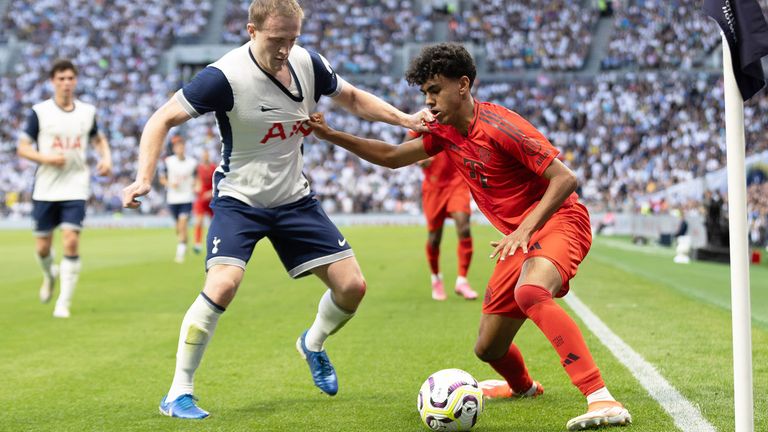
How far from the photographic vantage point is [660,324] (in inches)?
360

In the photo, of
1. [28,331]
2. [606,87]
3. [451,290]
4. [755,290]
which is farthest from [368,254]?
[606,87]

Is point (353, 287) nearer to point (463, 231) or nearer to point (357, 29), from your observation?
point (463, 231)

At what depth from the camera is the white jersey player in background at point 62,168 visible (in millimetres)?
10375

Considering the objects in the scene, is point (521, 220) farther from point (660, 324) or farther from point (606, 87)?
point (606, 87)

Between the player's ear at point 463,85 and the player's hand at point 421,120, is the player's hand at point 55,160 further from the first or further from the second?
the player's ear at point 463,85

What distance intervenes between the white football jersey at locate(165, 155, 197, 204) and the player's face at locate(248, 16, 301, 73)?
15308 millimetres

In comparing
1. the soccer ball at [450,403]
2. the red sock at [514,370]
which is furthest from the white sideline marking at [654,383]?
the soccer ball at [450,403]

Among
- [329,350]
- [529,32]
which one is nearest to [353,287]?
[329,350]

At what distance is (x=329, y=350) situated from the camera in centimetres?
801

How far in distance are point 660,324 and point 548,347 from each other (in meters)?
1.87

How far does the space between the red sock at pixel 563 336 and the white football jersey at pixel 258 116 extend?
1767mm

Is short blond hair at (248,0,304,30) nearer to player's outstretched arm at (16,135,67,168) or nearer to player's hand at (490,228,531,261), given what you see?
player's hand at (490,228,531,261)

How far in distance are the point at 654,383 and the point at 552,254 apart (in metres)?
1.52

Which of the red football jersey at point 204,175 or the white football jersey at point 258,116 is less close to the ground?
the white football jersey at point 258,116
